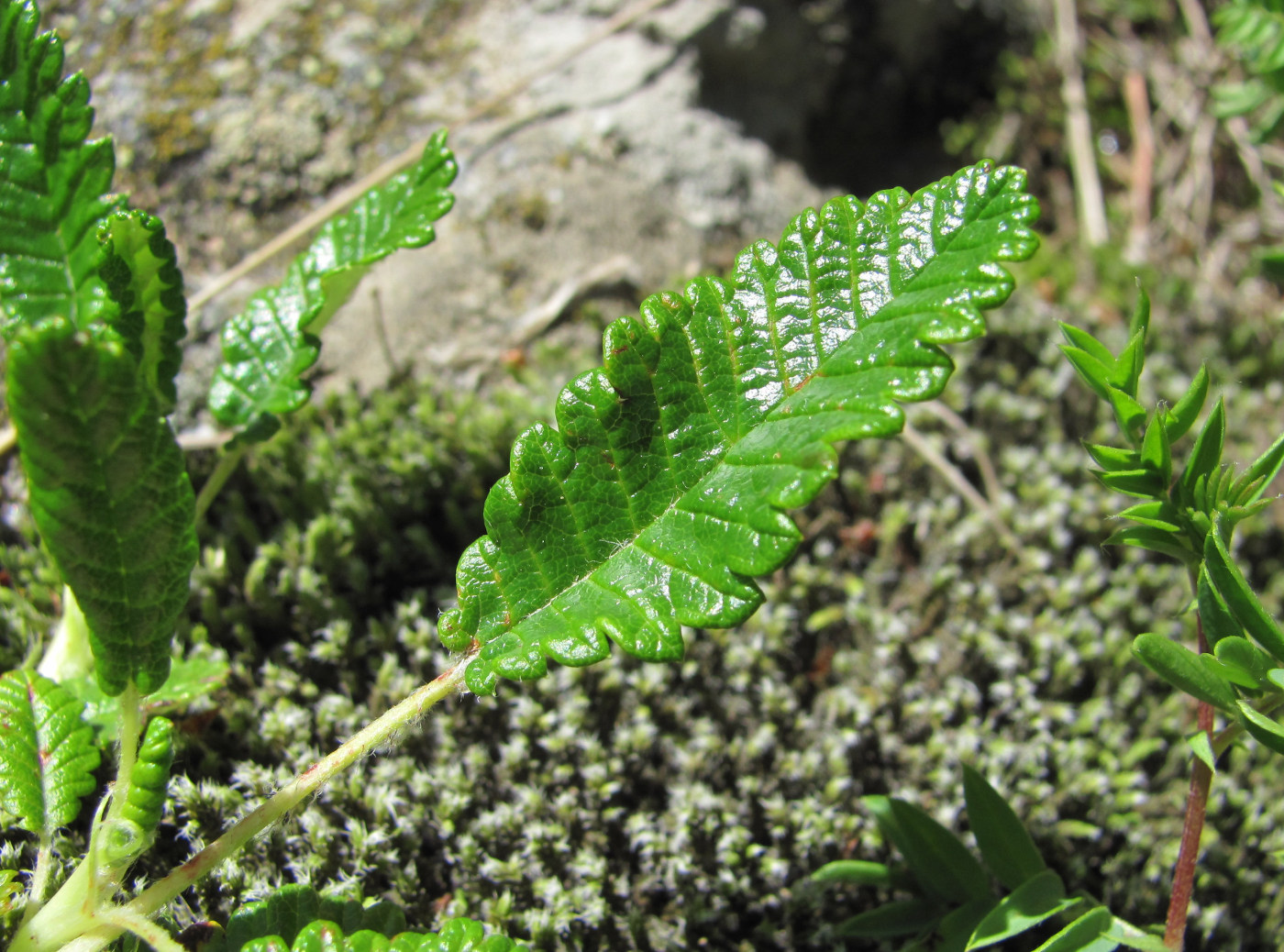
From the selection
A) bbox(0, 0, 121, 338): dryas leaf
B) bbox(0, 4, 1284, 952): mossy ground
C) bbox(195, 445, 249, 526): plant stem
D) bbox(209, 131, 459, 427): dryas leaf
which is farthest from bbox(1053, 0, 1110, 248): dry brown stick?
bbox(0, 0, 121, 338): dryas leaf

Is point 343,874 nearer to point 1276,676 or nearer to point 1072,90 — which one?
point 1276,676

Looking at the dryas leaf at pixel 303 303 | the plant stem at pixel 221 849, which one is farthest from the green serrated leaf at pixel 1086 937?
the dryas leaf at pixel 303 303

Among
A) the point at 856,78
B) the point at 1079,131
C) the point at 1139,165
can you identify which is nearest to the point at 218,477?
the point at 856,78

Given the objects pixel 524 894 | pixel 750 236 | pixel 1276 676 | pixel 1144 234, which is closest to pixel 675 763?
pixel 524 894

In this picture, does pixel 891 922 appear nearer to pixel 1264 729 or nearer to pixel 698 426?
pixel 1264 729

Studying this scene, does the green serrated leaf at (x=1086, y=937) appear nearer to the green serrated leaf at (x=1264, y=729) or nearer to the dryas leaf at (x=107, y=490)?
the green serrated leaf at (x=1264, y=729)

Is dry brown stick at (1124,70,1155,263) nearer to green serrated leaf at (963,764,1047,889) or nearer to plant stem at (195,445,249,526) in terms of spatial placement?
green serrated leaf at (963,764,1047,889)
